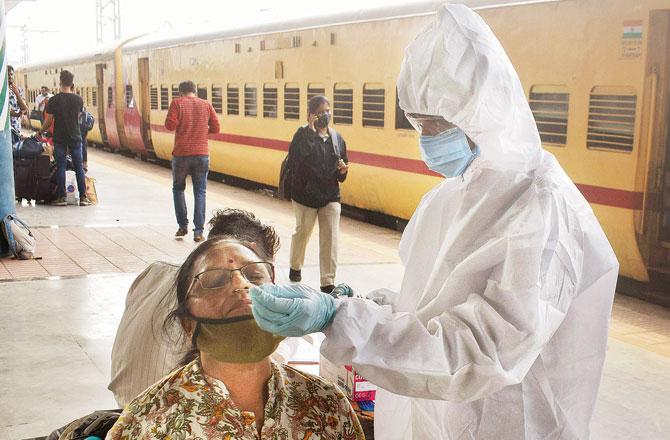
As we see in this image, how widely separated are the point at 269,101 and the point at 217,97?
2.41m

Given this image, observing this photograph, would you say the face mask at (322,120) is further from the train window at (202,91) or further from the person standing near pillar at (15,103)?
the train window at (202,91)

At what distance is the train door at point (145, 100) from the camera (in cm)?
1934

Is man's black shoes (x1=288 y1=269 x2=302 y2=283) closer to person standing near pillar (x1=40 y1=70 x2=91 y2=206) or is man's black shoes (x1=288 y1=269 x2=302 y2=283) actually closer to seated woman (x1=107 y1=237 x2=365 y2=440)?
seated woman (x1=107 y1=237 x2=365 y2=440)

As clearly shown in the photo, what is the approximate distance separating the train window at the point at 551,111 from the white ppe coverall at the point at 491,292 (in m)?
5.54

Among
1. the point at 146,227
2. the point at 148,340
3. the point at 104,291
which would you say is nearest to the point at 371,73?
the point at 146,227

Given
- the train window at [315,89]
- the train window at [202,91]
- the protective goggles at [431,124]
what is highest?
the protective goggles at [431,124]

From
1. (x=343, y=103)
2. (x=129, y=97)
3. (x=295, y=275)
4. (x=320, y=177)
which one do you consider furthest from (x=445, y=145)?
(x=129, y=97)

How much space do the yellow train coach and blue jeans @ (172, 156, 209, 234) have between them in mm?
2191

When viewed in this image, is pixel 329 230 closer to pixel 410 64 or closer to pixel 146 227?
pixel 146 227

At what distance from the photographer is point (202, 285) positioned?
228cm

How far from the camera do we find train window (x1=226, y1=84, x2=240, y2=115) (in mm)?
14602

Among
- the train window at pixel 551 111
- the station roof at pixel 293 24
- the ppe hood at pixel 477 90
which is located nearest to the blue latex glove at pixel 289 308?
the ppe hood at pixel 477 90

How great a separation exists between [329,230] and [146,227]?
13.0 ft

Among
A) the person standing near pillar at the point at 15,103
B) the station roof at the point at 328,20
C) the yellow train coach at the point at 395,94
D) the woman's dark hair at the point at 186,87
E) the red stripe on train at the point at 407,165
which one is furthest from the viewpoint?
the person standing near pillar at the point at 15,103
